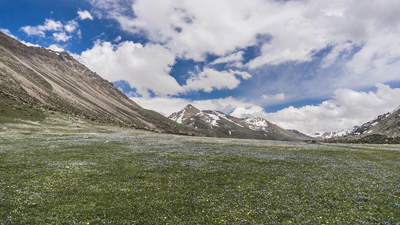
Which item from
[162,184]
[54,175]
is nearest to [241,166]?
[162,184]

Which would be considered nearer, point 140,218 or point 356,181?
point 140,218

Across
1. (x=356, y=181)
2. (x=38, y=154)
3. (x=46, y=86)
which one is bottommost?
(x=38, y=154)

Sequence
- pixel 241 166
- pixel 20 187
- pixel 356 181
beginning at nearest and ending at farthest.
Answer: pixel 20 187 → pixel 356 181 → pixel 241 166

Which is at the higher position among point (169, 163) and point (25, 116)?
point (25, 116)

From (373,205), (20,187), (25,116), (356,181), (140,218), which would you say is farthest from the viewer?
(25,116)

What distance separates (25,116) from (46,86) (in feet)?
418

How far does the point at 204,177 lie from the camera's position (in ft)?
74.5

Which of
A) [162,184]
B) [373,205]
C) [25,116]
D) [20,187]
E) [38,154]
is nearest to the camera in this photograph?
[373,205]

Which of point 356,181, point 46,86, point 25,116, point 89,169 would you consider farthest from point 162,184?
point 46,86

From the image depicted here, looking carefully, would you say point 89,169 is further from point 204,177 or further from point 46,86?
point 46,86

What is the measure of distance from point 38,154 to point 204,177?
30.1m

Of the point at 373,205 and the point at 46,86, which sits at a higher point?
the point at 46,86

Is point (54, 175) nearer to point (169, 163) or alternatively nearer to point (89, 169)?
point (89, 169)

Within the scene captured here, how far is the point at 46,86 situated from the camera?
570 feet
